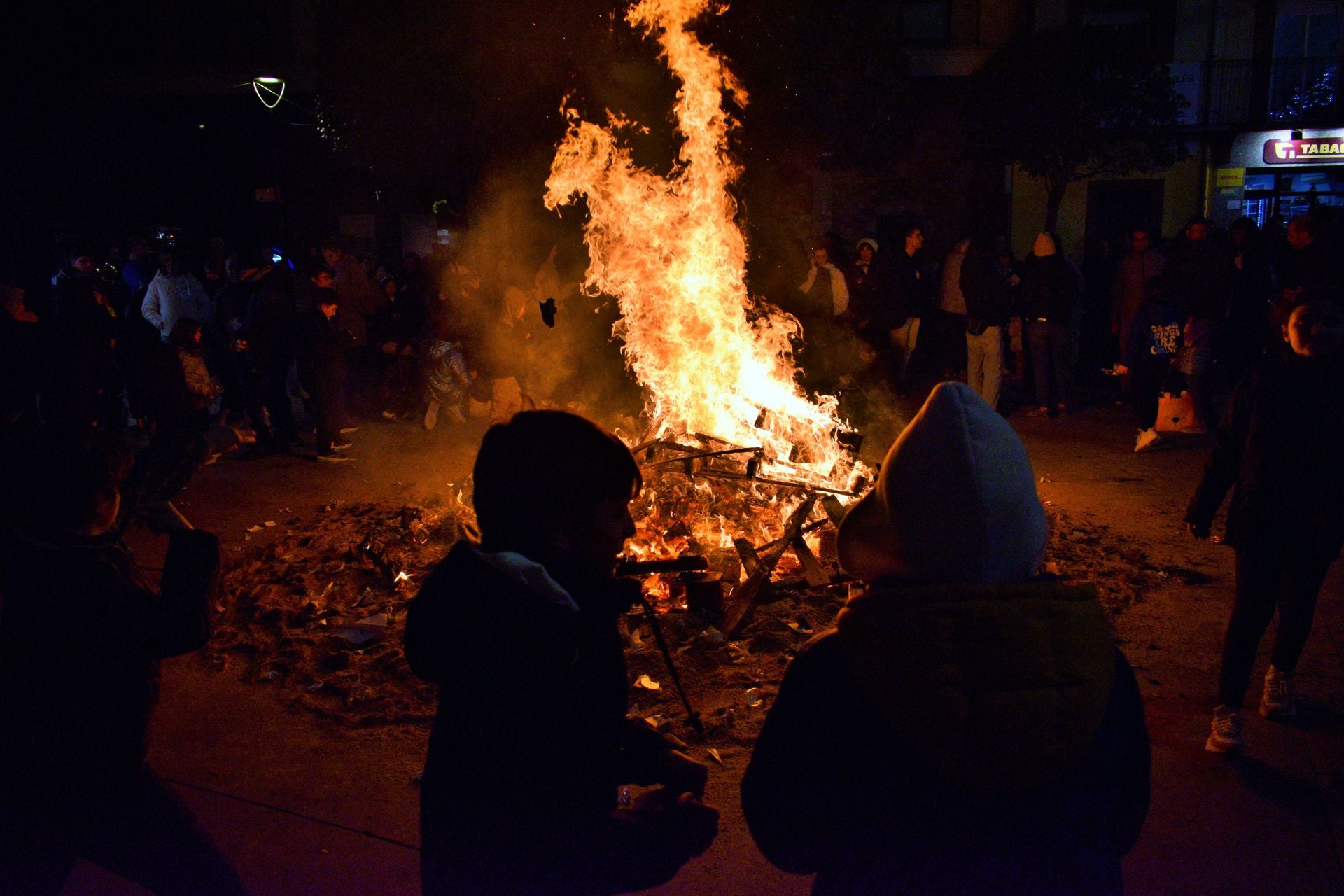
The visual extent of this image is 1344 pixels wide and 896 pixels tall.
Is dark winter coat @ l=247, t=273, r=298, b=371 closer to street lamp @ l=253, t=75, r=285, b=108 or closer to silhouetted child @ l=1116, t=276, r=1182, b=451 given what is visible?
silhouetted child @ l=1116, t=276, r=1182, b=451

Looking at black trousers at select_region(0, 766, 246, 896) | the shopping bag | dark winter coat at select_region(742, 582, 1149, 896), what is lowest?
black trousers at select_region(0, 766, 246, 896)

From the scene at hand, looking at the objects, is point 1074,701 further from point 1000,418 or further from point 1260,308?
point 1260,308

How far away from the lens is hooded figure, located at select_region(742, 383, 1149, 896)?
64.2 inches

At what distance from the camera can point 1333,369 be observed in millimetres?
4188

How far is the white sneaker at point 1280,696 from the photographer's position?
459cm

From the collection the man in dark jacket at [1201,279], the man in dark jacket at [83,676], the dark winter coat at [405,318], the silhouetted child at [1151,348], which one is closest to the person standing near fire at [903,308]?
the silhouetted child at [1151,348]

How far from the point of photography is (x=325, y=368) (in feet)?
34.3

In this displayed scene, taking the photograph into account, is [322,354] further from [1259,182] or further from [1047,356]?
[1259,182]

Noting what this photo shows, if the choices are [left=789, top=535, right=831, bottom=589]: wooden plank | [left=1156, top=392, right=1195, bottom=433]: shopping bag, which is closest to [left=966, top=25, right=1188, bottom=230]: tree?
[left=1156, top=392, right=1195, bottom=433]: shopping bag

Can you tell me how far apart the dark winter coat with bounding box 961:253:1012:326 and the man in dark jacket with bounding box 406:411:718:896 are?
31.4 ft

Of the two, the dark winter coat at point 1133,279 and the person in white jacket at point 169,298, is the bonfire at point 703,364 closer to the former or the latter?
the dark winter coat at point 1133,279

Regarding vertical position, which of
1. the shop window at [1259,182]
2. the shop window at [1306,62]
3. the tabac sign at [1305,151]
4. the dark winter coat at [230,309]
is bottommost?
the dark winter coat at [230,309]

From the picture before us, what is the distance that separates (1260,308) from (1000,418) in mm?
A: 11102

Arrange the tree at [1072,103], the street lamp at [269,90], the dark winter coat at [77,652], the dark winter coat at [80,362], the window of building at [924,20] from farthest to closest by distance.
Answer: the window of building at [924,20], the street lamp at [269,90], the tree at [1072,103], the dark winter coat at [80,362], the dark winter coat at [77,652]
